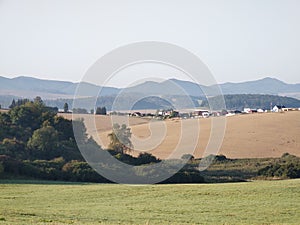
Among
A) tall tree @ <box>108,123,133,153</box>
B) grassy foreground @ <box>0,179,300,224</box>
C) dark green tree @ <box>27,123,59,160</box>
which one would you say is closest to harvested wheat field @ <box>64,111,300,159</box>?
tall tree @ <box>108,123,133,153</box>

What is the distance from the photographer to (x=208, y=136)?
68.8 meters

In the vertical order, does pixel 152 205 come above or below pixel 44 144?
below

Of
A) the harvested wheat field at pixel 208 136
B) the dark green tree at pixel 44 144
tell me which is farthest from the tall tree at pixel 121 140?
the dark green tree at pixel 44 144

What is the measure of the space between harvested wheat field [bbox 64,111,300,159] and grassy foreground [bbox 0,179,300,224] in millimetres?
23731

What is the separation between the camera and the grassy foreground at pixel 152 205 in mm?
21719

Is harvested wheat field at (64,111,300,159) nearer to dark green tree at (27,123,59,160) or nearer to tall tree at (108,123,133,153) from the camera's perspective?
tall tree at (108,123,133,153)

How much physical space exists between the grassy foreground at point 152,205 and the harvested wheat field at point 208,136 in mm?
23731

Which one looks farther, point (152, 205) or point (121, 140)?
point (121, 140)

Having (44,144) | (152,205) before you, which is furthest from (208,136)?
(152,205)

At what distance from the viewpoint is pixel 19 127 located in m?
67.0

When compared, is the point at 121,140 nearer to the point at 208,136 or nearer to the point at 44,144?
the point at 44,144

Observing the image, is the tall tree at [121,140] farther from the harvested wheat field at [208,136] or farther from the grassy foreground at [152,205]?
the grassy foreground at [152,205]

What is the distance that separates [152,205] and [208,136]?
136 feet

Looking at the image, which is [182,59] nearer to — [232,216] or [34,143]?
[232,216]
